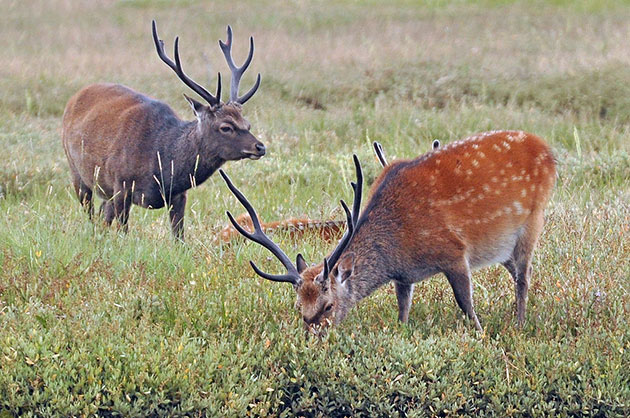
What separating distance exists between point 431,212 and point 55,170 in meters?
5.98

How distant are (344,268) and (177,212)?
9.06 ft

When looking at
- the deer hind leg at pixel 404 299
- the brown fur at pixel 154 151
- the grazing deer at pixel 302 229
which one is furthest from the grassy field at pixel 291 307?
the brown fur at pixel 154 151

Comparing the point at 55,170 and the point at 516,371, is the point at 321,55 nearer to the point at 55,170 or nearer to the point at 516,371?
the point at 55,170

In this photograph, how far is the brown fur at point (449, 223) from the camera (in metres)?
6.11

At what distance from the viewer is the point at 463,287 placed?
A: 611cm

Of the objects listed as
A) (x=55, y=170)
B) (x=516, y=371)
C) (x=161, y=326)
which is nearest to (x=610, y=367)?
(x=516, y=371)

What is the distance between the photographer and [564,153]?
450 inches

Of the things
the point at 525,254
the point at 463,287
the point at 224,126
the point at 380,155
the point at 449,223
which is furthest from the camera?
the point at 224,126

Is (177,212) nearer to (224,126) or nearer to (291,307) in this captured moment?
(224,126)

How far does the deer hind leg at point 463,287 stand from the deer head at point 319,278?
0.66 metres

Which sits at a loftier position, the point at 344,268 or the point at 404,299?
the point at 344,268

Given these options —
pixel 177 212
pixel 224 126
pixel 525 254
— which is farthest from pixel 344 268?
pixel 177 212

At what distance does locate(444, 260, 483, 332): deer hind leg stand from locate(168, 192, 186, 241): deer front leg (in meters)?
2.83

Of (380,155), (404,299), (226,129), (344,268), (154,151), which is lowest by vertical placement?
(404,299)
